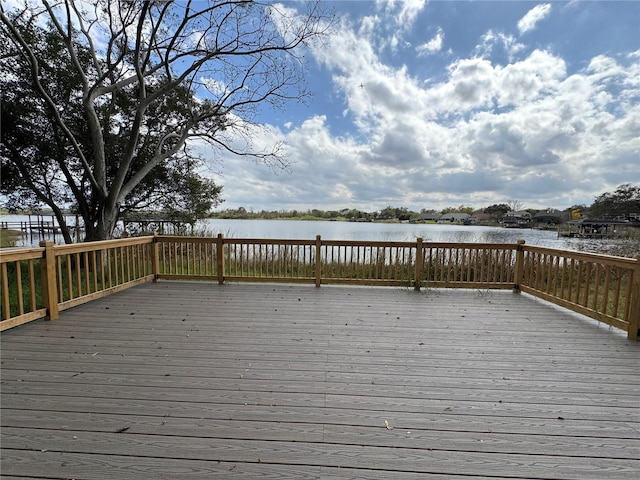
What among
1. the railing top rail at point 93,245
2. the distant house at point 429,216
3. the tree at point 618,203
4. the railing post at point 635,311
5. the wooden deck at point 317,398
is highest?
the tree at point 618,203

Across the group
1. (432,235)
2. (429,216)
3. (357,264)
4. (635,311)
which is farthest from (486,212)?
(635,311)

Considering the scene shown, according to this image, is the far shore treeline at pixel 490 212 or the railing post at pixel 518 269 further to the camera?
the far shore treeline at pixel 490 212

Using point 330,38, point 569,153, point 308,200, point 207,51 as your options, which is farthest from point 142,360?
point 308,200

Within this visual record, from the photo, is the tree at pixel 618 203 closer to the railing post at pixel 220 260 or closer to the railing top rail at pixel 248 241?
the railing top rail at pixel 248 241

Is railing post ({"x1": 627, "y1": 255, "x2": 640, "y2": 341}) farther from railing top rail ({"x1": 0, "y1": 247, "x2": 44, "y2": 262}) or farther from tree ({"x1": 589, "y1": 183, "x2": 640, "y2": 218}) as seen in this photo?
tree ({"x1": 589, "y1": 183, "x2": 640, "y2": 218})

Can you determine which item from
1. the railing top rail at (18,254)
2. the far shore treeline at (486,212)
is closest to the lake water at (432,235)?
the railing top rail at (18,254)

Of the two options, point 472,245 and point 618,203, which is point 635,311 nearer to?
point 472,245

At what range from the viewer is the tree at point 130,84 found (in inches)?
244

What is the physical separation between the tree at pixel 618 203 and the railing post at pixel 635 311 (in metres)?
21.1

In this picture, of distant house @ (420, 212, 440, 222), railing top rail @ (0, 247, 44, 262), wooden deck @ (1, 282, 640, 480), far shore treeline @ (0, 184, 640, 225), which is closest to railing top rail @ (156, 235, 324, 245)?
wooden deck @ (1, 282, 640, 480)

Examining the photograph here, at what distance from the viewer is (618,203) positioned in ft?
66.0

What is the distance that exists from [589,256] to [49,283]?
6873 millimetres

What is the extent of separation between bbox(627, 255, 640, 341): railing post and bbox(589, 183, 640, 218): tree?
21.1 metres

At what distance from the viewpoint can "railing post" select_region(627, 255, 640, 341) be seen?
3158mm
